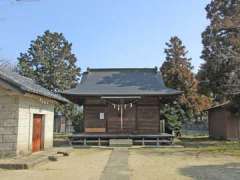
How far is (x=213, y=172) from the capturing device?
12727mm

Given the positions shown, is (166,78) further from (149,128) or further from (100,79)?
(149,128)

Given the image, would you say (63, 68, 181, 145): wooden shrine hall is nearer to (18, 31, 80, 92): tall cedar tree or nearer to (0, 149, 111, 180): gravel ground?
(0, 149, 111, 180): gravel ground

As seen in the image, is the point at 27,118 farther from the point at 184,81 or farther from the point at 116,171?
the point at 184,81

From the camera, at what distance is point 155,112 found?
26828mm

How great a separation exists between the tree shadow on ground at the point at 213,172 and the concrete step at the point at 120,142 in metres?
10.8

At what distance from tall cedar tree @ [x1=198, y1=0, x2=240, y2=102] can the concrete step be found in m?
8.27

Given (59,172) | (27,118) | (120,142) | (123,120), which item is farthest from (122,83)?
(59,172)

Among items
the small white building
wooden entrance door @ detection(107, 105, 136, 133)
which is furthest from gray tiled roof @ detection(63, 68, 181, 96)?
the small white building

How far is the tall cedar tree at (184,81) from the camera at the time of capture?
41750mm

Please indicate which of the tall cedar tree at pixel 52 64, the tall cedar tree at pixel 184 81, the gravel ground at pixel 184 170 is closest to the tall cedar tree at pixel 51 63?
the tall cedar tree at pixel 52 64

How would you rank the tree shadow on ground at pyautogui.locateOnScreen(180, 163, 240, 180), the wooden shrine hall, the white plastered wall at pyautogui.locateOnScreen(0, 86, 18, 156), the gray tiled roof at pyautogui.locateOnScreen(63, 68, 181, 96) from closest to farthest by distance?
the tree shadow on ground at pyautogui.locateOnScreen(180, 163, 240, 180), the white plastered wall at pyautogui.locateOnScreen(0, 86, 18, 156), the wooden shrine hall, the gray tiled roof at pyautogui.locateOnScreen(63, 68, 181, 96)

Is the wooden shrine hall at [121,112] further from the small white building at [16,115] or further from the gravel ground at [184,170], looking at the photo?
the gravel ground at [184,170]

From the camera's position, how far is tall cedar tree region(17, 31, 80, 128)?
158 ft

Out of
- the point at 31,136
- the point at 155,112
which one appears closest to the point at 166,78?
the point at 155,112
